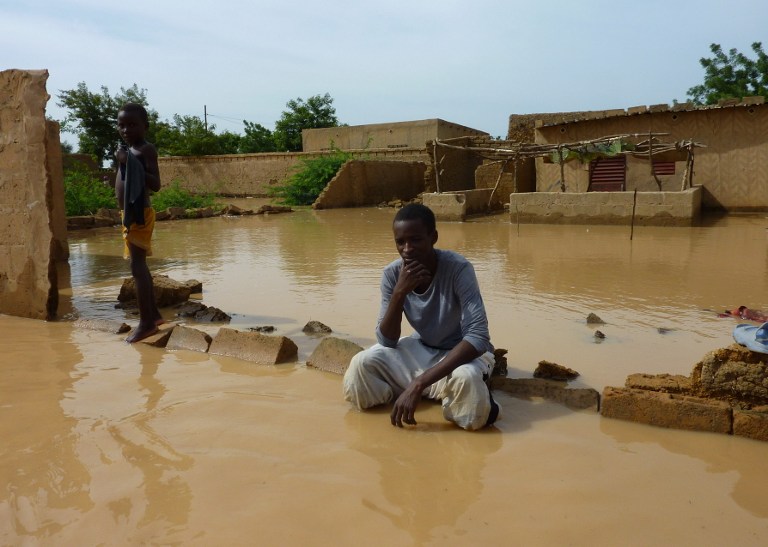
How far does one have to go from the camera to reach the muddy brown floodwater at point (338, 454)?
1.95 m

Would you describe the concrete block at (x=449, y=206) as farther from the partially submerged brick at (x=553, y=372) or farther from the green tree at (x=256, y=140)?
the green tree at (x=256, y=140)

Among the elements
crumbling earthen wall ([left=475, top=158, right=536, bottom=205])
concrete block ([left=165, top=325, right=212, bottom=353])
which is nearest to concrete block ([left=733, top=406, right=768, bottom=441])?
concrete block ([left=165, top=325, right=212, bottom=353])

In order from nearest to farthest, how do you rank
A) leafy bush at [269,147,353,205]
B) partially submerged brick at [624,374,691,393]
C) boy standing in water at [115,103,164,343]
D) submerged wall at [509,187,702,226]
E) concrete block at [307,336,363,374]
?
partially submerged brick at [624,374,691,393] < concrete block at [307,336,363,374] < boy standing in water at [115,103,164,343] < submerged wall at [509,187,702,226] < leafy bush at [269,147,353,205]

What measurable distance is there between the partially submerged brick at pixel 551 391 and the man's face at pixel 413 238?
37.6 inches

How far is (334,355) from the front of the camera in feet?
12.1

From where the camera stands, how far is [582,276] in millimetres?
6879

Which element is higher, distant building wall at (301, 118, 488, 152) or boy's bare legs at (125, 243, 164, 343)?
distant building wall at (301, 118, 488, 152)

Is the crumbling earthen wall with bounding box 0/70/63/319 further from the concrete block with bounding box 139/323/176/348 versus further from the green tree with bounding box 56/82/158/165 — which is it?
the green tree with bounding box 56/82/158/165

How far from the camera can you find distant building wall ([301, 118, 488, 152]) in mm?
23094

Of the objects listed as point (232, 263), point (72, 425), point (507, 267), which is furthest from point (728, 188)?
point (72, 425)

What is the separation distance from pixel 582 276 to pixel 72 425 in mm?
5558

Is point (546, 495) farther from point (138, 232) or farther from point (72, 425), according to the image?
point (138, 232)

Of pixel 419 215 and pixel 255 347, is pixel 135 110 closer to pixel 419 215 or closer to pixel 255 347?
pixel 255 347

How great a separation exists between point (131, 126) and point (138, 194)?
477mm
